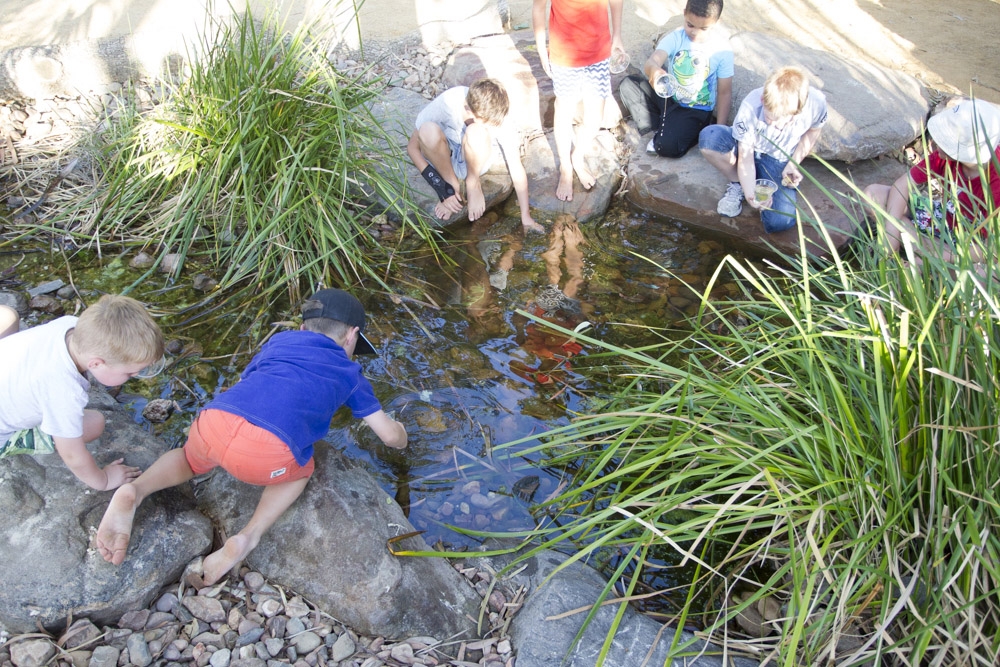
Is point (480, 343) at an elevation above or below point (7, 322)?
below

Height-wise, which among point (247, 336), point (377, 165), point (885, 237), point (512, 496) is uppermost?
point (885, 237)

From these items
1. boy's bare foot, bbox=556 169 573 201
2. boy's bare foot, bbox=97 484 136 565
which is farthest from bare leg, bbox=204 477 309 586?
boy's bare foot, bbox=556 169 573 201

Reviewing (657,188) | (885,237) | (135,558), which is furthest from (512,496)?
(657,188)

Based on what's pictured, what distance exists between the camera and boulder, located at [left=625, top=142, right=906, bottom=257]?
430 centimetres

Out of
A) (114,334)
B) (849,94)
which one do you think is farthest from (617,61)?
A: (114,334)

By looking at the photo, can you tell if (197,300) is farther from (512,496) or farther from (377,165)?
(512,496)

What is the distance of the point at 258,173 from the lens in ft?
12.0

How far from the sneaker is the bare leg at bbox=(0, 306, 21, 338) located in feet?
11.2

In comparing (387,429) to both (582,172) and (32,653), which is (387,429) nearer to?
(32,653)

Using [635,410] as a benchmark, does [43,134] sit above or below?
above

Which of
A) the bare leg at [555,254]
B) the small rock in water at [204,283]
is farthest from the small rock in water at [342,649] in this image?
the bare leg at [555,254]

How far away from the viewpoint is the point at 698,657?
2078 millimetres

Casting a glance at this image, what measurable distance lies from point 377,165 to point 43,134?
2.18 metres

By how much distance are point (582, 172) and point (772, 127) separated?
107 cm
